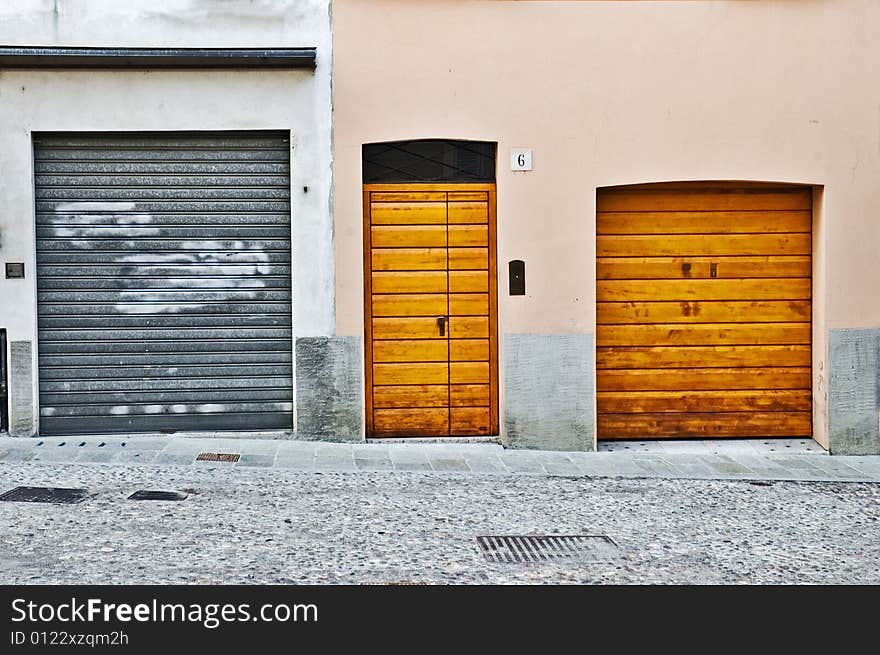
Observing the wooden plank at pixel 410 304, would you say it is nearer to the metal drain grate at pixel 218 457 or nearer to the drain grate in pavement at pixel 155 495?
the metal drain grate at pixel 218 457

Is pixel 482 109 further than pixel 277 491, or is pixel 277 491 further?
pixel 482 109

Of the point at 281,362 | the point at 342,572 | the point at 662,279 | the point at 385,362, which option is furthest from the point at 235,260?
the point at 342,572

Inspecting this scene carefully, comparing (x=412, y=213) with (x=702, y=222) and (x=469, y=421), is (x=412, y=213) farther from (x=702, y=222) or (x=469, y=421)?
(x=702, y=222)

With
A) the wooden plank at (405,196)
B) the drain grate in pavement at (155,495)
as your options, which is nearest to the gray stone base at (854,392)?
the wooden plank at (405,196)

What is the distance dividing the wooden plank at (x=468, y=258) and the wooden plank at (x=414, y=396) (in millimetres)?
1262

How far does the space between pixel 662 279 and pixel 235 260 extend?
4485mm

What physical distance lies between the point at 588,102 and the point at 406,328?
2.98 metres

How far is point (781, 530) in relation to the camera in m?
8.19

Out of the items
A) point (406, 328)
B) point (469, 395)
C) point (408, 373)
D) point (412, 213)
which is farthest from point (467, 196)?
point (469, 395)

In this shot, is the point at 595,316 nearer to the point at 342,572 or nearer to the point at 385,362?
the point at 385,362

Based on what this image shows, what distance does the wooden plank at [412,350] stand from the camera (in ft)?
37.5

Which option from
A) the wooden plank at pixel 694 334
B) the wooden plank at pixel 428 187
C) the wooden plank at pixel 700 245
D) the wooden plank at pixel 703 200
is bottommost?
the wooden plank at pixel 694 334

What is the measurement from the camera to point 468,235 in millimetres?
11438

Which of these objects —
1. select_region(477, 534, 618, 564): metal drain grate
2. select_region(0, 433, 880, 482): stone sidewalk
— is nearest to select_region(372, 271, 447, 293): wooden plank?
select_region(0, 433, 880, 482): stone sidewalk
